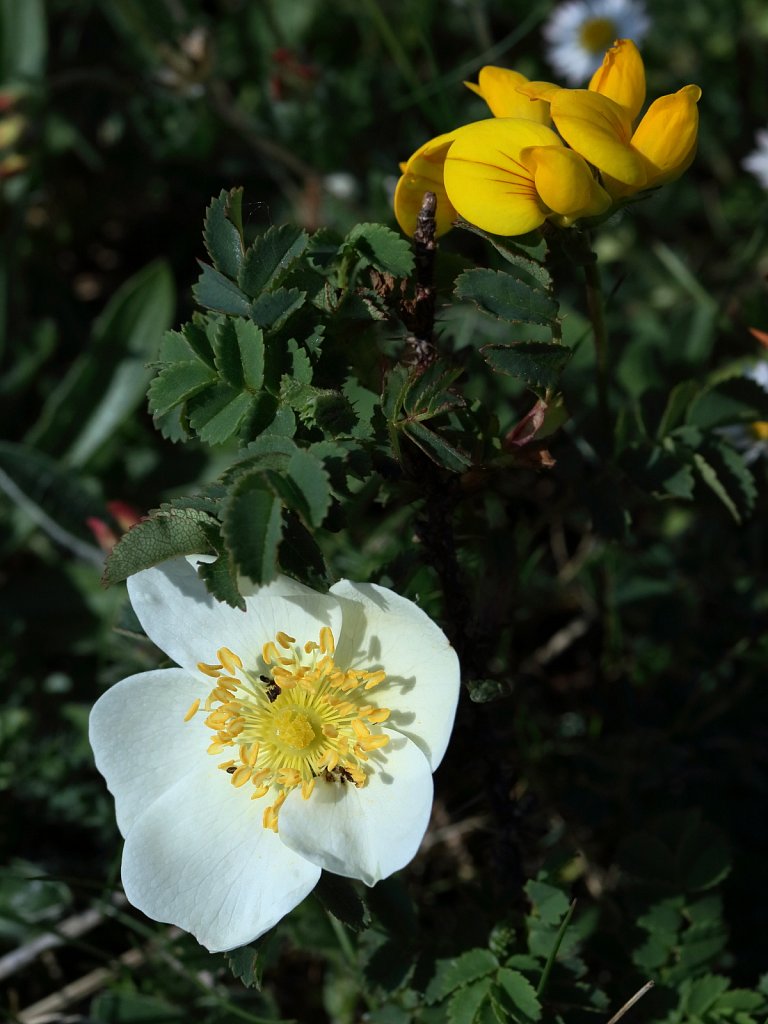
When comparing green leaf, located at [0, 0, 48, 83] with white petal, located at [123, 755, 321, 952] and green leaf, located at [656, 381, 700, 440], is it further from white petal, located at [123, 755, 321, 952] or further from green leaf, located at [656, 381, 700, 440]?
white petal, located at [123, 755, 321, 952]

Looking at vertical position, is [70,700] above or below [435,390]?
below

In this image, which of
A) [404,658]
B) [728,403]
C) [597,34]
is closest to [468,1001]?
[404,658]

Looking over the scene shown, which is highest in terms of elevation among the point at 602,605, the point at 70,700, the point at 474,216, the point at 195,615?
the point at 474,216

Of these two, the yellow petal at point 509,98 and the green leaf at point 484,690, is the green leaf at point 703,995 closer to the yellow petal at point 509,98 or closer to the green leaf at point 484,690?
the green leaf at point 484,690

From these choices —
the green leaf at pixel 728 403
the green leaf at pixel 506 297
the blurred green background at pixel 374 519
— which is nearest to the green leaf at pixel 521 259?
the green leaf at pixel 506 297

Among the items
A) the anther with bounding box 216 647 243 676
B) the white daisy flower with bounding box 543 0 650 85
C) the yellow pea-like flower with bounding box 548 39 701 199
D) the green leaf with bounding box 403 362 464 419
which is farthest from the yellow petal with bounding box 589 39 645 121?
the white daisy flower with bounding box 543 0 650 85

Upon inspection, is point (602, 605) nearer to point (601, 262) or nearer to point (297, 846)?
point (297, 846)

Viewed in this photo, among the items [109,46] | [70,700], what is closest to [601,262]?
[109,46]

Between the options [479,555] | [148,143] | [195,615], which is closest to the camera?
[195,615]
